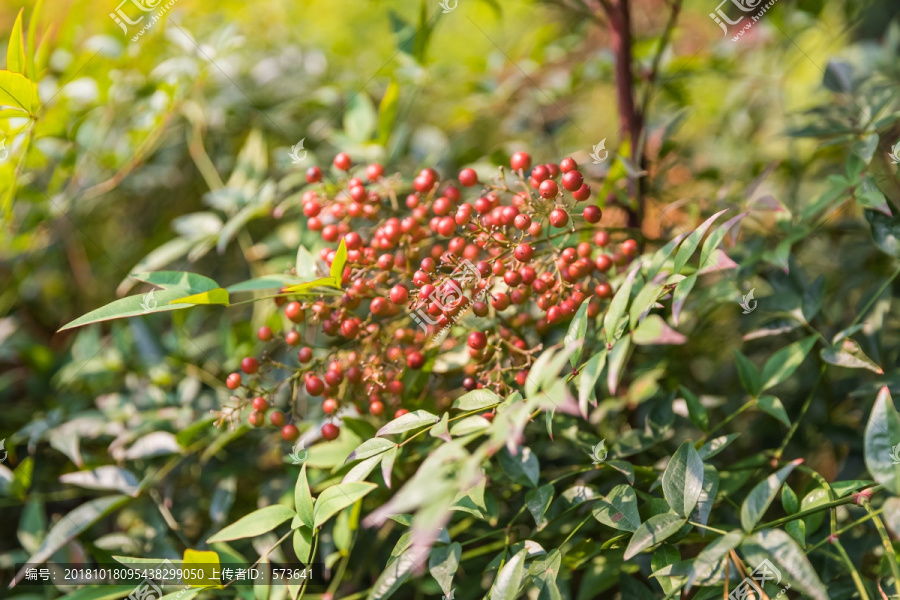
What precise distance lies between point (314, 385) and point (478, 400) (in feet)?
0.66

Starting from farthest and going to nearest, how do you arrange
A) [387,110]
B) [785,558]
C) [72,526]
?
[387,110]
[72,526]
[785,558]

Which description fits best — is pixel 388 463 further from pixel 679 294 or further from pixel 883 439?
pixel 883 439

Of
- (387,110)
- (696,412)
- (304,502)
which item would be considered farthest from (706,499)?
(387,110)

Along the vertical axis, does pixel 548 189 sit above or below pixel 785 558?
above

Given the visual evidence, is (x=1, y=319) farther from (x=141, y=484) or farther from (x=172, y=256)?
(x=141, y=484)

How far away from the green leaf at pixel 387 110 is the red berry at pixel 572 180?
1.24 feet

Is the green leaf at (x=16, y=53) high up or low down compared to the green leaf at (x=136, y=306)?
up

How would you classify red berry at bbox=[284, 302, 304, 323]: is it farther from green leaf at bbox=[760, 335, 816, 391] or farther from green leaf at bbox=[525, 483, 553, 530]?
green leaf at bbox=[760, 335, 816, 391]

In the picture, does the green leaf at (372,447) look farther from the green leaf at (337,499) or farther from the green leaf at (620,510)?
the green leaf at (620,510)

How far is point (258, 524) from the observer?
0.67 metres

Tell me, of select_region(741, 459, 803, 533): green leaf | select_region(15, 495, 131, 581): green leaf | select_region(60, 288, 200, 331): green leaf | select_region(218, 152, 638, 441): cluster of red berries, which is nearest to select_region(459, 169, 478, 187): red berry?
select_region(218, 152, 638, 441): cluster of red berries

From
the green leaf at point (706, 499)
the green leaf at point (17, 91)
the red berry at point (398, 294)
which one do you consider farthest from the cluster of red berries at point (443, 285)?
the green leaf at point (17, 91)

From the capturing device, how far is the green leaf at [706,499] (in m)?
0.60

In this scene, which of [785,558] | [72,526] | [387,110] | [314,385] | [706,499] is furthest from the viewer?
[387,110]
